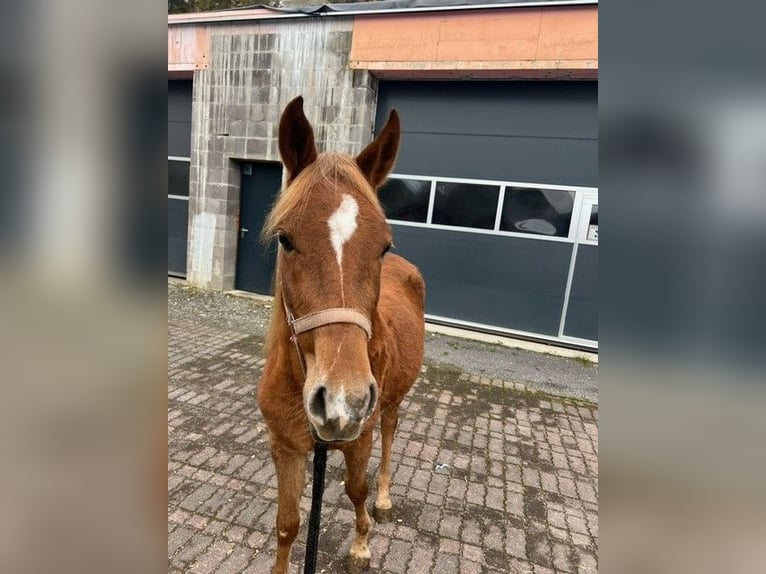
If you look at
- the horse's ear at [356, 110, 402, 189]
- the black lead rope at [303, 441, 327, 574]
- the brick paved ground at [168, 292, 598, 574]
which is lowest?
the brick paved ground at [168, 292, 598, 574]

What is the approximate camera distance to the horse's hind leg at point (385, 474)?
119 inches

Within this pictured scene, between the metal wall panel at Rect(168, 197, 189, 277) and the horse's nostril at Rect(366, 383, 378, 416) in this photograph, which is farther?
the metal wall panel at Rect(168, 197, 189, 277)

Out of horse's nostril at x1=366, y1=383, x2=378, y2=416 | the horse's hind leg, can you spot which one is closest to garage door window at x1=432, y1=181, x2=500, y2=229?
the horse's hind leg

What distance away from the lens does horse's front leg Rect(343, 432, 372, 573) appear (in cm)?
228

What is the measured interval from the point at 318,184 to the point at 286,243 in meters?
0.26

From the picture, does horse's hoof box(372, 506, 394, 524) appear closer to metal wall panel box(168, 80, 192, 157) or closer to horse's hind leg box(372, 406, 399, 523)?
horse's hind leg box(372, 406, 399, 523)

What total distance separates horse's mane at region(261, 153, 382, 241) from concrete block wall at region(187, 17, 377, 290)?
19.7 feet

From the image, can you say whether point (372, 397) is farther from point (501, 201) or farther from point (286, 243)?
point (501, 201)

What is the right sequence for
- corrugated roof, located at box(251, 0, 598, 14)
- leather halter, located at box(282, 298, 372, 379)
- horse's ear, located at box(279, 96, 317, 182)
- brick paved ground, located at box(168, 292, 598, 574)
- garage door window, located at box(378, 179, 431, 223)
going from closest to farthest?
leather halter, located at box(282, 298, 372, 379) → horse's ear, located at box(279, 96, 317, 182) → brick paved ground, located at box(168, 292, 598, 574) → corrugated roof, located at box(251, 0, 598, 14) → garage door window, located at box(378, 179, 431, 223)

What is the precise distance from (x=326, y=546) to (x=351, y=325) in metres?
2.09

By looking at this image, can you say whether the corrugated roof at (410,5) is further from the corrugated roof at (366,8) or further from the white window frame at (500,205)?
the white window frame at (500,205)
